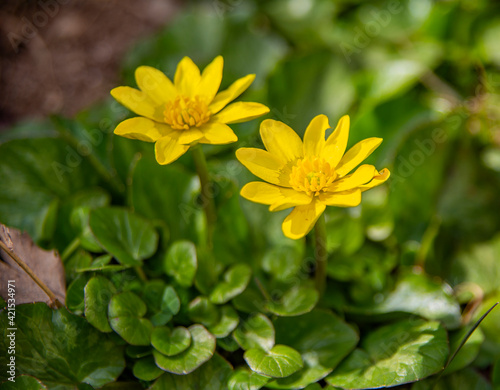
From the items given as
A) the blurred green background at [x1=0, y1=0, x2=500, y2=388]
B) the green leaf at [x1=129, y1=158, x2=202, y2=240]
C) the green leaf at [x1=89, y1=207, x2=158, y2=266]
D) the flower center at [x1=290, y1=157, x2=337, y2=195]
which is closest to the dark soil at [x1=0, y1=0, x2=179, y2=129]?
the blurred green background at [x1=0, y1=0, x2=500, y2=388]

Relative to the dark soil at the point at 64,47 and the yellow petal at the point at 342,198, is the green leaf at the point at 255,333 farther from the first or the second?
the dark soil at the point at 64,47

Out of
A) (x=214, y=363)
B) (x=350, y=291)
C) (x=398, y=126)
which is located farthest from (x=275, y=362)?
(x=398, y=126)

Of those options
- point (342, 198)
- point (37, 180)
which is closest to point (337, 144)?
point (342, 198)

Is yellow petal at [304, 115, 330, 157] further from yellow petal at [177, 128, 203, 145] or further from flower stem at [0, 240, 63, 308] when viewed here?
flower stem at [0, 240, 63, 308]

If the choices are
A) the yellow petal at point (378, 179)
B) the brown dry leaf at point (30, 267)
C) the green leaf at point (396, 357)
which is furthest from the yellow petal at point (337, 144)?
the brown dry leaf at point (30, 267)

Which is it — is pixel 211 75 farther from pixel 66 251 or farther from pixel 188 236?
pixel 66 251

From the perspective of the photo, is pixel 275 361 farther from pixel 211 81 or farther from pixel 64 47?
pixel 64 47

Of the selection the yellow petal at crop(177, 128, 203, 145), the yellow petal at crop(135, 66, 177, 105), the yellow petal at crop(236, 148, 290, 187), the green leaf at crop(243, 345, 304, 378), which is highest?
the yellow petal at crop(135, 66, 177, 105)

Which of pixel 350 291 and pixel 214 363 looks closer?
pixel 214 363
